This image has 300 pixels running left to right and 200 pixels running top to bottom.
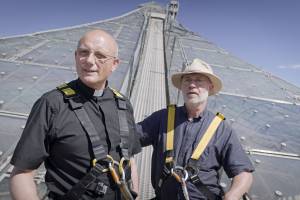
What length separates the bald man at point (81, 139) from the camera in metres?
2.04

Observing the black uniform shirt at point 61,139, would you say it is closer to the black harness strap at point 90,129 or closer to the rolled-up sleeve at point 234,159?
the black harness strap at point 90,129

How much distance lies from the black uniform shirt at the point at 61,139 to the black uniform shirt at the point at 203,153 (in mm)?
772

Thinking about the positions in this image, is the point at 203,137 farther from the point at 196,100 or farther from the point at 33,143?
the point at 33,143

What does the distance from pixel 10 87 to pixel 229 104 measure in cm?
526

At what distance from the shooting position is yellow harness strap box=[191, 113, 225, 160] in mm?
2812

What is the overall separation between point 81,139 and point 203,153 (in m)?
1.22

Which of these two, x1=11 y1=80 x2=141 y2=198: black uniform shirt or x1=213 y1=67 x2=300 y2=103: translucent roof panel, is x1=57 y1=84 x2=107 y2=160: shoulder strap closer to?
x1=11 y1=80 x2=141 y2=198: black uniform shirt

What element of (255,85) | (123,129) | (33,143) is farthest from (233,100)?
(33,143)

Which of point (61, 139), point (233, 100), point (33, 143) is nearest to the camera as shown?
point (33, 143)

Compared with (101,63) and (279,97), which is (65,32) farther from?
(101,63)

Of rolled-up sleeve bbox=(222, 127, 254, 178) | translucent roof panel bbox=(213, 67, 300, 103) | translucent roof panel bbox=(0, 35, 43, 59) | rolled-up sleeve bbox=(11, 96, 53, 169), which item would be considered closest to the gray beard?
rolled-up sleeve bbox=(222, 127, 254, 178)

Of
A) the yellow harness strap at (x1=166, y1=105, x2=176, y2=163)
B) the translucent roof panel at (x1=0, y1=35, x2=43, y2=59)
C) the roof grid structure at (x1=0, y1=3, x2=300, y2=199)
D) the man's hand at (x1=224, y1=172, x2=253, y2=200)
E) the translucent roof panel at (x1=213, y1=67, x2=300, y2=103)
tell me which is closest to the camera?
the man's hand at (x1=224, y1=172, x2=253, y2=200)

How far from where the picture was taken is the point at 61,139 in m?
2.18

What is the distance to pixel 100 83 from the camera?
245 centimetres
